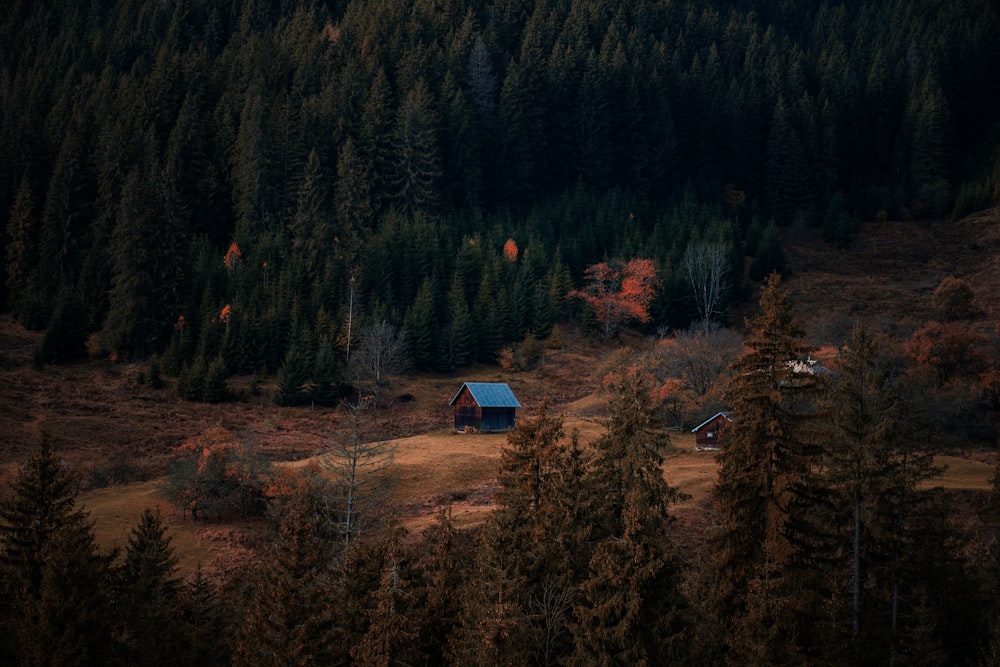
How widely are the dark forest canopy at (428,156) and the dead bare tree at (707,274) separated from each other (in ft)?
7.77

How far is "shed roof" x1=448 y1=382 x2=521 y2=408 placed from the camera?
69.1m

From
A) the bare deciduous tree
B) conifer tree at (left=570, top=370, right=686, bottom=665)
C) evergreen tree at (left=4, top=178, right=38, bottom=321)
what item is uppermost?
evergreen tree at (left=4, top=178, right=38, bottom=321)

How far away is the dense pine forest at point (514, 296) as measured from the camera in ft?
88.2

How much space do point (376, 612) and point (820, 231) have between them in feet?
368

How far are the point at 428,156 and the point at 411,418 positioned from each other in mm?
45130

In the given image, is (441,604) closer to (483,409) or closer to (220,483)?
(220,483)

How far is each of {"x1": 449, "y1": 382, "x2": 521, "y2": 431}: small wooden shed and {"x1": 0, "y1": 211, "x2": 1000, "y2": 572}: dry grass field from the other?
193 cm

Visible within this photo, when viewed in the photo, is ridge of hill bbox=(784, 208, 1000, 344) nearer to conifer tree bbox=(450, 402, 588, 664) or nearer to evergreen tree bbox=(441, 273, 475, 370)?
evergreen tree bbox=(441, 273, 475, 370)

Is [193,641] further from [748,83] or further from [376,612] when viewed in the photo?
[748,83]

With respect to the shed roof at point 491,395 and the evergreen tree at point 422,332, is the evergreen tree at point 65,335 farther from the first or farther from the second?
the shed roof at point 491,395

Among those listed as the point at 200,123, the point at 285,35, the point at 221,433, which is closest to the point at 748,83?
the point at 285,35

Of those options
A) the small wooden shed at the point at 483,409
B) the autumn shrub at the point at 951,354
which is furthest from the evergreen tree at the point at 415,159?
the autumn shrub at the point at 951,354

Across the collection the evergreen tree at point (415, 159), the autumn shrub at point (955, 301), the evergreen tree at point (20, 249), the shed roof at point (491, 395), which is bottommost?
the shed roof at point (491, 395)

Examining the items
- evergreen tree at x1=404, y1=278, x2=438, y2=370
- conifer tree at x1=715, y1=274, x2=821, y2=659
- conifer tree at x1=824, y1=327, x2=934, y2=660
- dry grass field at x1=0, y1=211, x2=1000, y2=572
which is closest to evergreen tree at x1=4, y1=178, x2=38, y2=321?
dry grass field at x1=0, y1=211, x2=1000, y2=572
